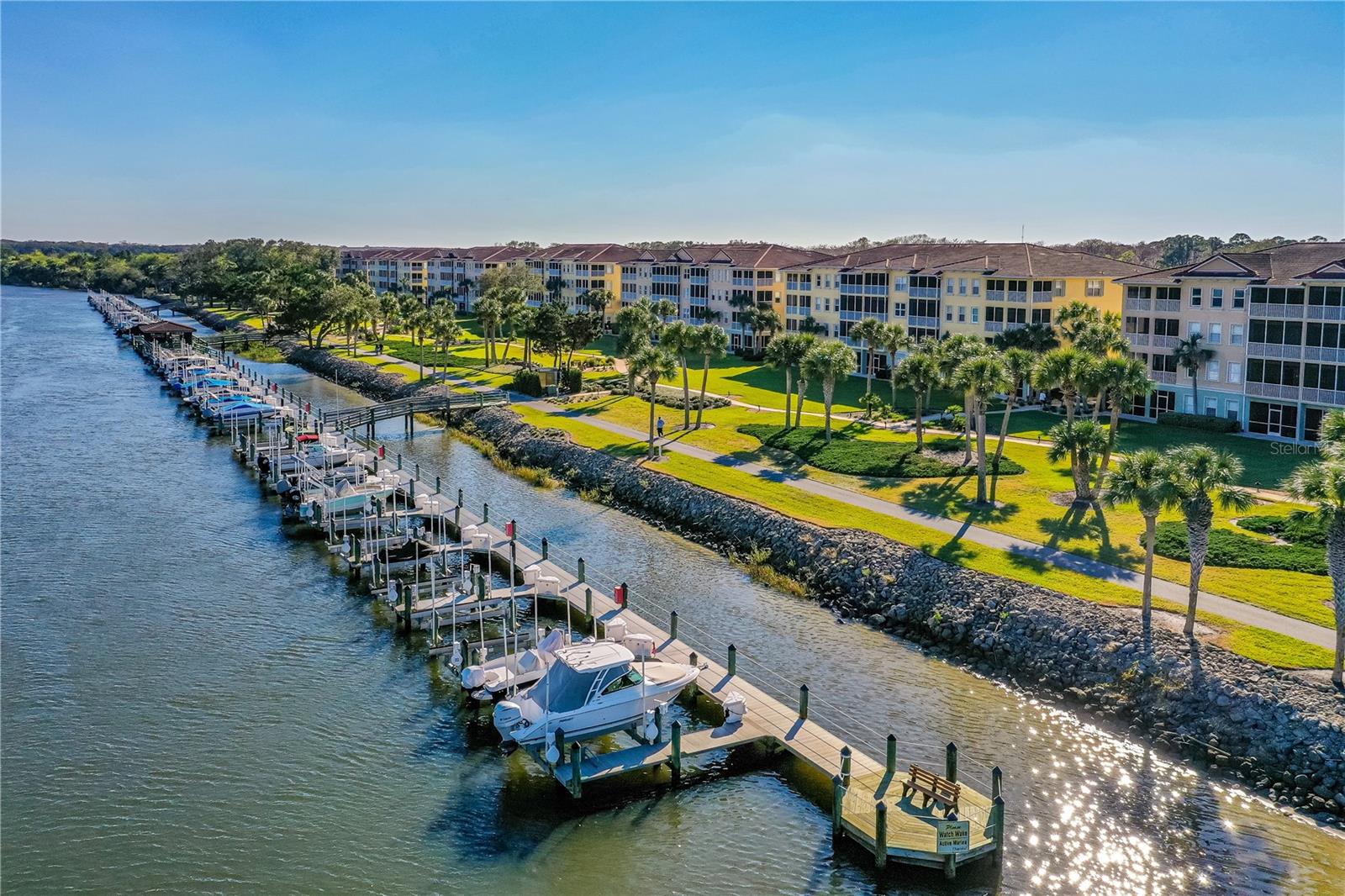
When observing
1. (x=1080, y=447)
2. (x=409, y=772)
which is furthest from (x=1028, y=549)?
(x=409, y=772)

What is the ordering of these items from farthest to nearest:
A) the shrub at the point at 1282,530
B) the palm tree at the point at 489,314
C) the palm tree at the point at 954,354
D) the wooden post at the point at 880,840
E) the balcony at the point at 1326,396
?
the palm tree at the point at 489,314, the palm tree at the point at 954,354, the balcony at the point at 1326,396, the shrub at the point at 1282,530, the wooden post at the point at 880,840

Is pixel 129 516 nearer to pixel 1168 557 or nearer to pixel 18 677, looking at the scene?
pixel 18 677

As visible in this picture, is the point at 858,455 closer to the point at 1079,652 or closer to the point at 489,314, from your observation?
the point at 1079,652

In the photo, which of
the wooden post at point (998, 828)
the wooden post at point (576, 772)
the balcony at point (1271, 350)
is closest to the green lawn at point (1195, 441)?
the balcony at point (1271, 350)

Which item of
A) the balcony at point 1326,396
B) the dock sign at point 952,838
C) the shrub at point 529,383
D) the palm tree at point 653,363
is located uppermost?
the palm tree at point 653,363

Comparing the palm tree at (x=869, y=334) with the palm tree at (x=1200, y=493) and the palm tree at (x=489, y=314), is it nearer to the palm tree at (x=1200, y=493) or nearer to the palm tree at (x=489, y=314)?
the palm tree at (x=489, y=314)

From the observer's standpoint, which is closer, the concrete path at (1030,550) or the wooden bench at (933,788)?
the wooden bench at (933,788)
